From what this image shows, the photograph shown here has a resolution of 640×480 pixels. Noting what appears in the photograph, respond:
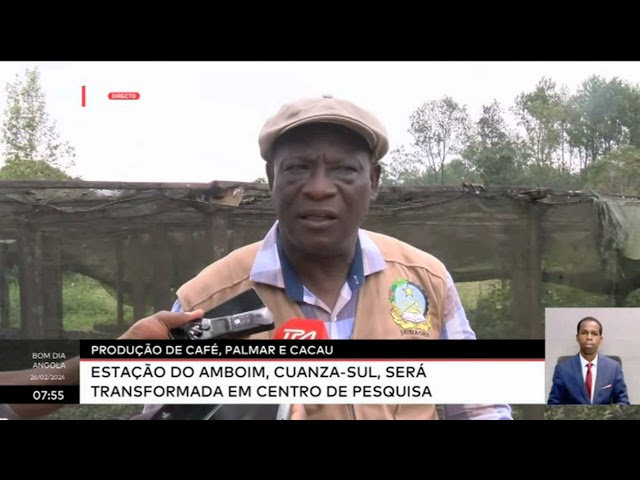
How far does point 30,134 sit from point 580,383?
294cm

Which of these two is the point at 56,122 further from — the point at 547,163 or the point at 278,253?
the point at 547,163

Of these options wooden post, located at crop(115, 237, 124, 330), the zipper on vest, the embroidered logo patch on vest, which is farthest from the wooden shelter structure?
the zipper on vest

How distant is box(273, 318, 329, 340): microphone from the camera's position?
10.2 ft

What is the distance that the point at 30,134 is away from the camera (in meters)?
3.15

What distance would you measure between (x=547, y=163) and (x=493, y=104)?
0.40 meters

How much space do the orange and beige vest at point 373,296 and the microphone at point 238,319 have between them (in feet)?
0.09

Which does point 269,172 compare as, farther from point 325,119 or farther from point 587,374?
point 587,374

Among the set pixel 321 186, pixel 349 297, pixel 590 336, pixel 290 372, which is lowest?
pixel 290 372

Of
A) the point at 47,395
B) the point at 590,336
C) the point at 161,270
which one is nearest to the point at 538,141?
the point at 590,336

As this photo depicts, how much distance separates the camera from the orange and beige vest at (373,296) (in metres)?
3.13

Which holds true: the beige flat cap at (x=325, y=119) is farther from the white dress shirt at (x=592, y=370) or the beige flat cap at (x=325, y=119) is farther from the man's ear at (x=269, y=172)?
the white dress shirt at (x=592, y=370)

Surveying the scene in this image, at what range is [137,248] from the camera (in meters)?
3.30

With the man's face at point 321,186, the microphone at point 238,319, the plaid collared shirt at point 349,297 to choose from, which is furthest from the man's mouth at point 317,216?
the microphone at point 238,319
